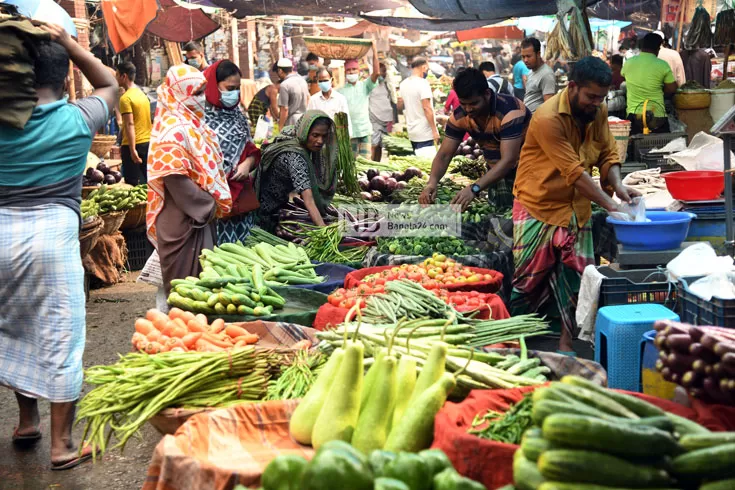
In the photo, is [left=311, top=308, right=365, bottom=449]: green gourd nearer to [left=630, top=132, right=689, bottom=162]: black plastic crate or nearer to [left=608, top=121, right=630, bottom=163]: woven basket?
[left=608, top=121, right=630, bottom=163]: woven basket

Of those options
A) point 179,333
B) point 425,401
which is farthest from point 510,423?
point 179,333

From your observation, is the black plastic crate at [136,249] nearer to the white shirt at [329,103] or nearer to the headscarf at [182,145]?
the headscarf at [182,145]

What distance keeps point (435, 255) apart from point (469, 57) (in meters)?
30.2

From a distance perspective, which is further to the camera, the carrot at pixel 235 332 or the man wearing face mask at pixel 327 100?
the man wearing face mask at pixel 327 100

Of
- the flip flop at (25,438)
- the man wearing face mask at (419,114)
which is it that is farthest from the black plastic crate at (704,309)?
the man wearing face mask at (419,114)

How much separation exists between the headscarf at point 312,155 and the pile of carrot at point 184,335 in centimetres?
291

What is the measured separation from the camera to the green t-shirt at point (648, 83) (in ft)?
34.6

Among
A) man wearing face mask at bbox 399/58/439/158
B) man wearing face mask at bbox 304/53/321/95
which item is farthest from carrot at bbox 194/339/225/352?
man wearing face mask at bbox 304/53/321/95

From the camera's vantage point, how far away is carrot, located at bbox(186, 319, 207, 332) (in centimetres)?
425

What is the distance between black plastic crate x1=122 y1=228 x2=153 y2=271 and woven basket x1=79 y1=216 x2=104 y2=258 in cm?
187

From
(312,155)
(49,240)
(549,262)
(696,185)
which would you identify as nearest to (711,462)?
(49,240)

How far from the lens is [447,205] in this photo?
6.93m

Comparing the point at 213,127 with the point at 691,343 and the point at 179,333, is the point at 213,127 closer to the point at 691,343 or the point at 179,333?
the point at 179,333

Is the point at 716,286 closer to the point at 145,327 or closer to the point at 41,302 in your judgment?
the point at 145,327
